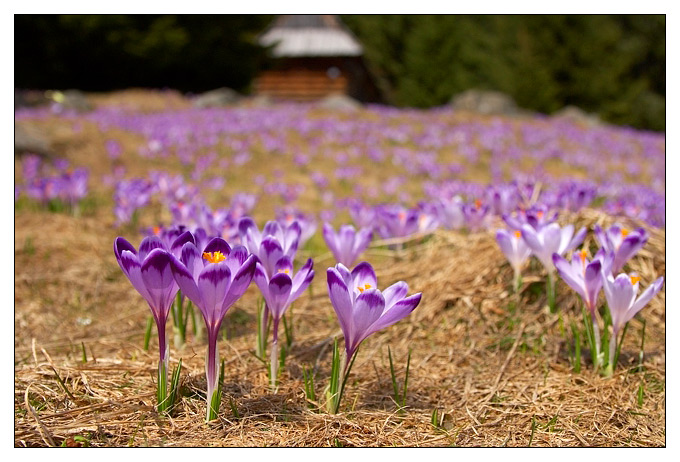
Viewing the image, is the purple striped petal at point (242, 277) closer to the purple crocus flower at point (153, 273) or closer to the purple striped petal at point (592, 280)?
the purple crocus flower at point (153, 273)

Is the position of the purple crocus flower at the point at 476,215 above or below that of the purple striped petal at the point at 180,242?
below

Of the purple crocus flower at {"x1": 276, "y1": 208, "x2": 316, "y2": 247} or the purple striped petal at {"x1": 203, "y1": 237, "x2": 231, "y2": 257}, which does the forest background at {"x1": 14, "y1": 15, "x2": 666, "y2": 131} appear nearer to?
the purple crocus flower at {"x1": 276, "y1": 208, "x2": 316, "y2": 247}

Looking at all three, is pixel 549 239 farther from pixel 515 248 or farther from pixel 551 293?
pixel 551 293

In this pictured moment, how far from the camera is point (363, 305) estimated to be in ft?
5.10

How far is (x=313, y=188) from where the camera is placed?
361 inches

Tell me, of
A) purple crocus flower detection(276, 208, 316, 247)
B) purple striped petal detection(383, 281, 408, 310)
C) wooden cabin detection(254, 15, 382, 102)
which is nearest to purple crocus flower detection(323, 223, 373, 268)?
purple crocus flower detection(276, 208, 316, 247)

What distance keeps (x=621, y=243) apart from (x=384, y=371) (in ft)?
3.49

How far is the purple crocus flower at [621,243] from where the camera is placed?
7.48 feet

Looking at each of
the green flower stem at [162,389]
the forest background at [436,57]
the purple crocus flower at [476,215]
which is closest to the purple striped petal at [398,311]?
the green flower stem at [162,389]

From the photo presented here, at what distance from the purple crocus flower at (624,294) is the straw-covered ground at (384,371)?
0.84ft

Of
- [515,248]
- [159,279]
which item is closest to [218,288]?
[159,279]

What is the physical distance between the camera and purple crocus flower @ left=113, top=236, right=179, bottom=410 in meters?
1.46

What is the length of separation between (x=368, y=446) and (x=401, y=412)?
0.24 meters

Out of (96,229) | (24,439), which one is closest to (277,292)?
(24,439)
